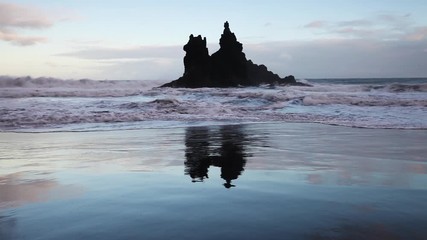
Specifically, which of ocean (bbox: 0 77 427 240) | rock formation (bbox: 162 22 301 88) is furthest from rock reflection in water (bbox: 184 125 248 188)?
rock formation (bbox: 162 22 301 88)

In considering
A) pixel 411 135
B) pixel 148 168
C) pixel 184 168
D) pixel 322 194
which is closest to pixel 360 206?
pixel 322 194

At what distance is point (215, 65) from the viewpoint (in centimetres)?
6103

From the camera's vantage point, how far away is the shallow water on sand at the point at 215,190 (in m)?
2.82

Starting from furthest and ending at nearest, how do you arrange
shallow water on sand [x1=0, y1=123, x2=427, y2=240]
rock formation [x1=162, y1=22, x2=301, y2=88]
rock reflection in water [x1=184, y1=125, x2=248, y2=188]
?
1. rock formation [x1=162, y1=22, x2=301, y2=88]
2. rock reflection in water [x1=184, y1=125, x2=248, y2=188]
3. shallow water on sand [x1=0, y1=123, x2=427, y2=240]

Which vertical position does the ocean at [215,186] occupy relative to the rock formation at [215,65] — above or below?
below

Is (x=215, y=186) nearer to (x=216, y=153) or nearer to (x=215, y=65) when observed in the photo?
(x=216, y=153)

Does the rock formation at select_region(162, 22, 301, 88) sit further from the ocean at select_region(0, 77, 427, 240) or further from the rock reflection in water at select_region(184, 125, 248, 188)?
the ocean at select_region(0, 77, 427, 240)

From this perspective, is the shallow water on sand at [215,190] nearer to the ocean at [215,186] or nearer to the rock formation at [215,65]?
the ocean at [215,186]

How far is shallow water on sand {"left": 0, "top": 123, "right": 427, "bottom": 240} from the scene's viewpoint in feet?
9.25

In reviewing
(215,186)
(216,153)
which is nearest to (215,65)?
(216,153)

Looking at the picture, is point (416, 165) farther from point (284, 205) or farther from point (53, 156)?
point (53, 156)

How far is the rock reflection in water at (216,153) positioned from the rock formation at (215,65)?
4732 cm

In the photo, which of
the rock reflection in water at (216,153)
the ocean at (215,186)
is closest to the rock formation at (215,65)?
the rock reflection in water at (216,153)

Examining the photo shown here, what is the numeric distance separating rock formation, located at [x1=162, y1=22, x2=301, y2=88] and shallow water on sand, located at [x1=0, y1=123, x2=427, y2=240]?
164 ft
